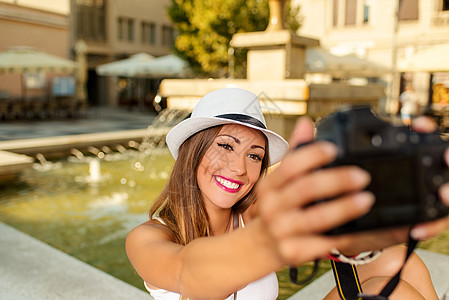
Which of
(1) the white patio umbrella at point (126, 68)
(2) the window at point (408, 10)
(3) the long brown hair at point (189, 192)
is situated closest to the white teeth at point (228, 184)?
(3) the long brown hair at point (189, 192)

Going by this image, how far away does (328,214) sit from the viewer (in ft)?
1.87

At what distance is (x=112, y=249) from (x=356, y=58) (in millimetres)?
12143

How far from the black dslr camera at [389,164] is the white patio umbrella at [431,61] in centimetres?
1377

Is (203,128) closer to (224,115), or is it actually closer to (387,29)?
(224,115)

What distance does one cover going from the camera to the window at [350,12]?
22312mm

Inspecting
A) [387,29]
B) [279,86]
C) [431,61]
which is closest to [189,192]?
[279,86]

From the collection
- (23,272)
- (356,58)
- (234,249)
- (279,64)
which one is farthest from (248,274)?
(356,58)

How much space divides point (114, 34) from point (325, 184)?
27791 mm

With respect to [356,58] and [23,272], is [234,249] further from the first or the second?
[356,58]

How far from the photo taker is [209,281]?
814 millimetres

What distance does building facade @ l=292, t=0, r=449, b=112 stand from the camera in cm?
1998

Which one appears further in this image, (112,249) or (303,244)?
(112,249)

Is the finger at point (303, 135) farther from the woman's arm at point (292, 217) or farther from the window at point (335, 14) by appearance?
the window at point (335, 14)

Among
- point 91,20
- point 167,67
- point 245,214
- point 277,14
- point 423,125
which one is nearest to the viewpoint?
point 423,125
